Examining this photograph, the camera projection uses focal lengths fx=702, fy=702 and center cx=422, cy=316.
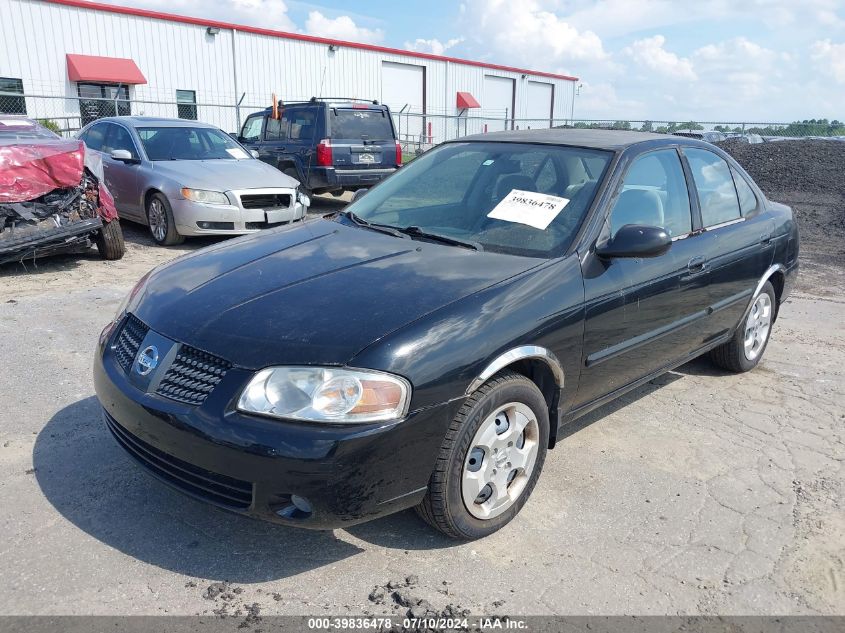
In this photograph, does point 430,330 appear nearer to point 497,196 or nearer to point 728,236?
point 497,196

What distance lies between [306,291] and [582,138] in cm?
206

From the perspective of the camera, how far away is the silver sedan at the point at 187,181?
340 inches

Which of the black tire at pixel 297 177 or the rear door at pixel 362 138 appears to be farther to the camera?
the black tire at pixel 297 177

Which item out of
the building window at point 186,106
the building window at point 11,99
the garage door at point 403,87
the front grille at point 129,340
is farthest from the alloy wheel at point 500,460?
the garage door at point 403,87

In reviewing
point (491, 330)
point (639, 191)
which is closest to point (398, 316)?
point (491, 330)

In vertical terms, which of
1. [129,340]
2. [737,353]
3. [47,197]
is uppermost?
[47,197]

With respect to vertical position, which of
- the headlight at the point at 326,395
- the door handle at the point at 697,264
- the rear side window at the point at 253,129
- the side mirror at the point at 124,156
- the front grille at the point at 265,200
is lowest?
the front grille at the point at 265,200

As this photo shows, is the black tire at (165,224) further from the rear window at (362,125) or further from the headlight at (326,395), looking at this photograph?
the headlight at (326,395)

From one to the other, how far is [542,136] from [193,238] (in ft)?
22.1

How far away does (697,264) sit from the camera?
13.4 ft

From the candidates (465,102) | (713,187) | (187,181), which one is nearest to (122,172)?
(187,181)

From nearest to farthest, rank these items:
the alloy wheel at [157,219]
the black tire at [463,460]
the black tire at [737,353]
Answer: the black tire at [463,460], the black tire at [737,353], the alloy wheel at [157,219]

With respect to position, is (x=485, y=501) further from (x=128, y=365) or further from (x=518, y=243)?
(x=128, y=365)

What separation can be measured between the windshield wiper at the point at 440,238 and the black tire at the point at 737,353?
7.88 ft
